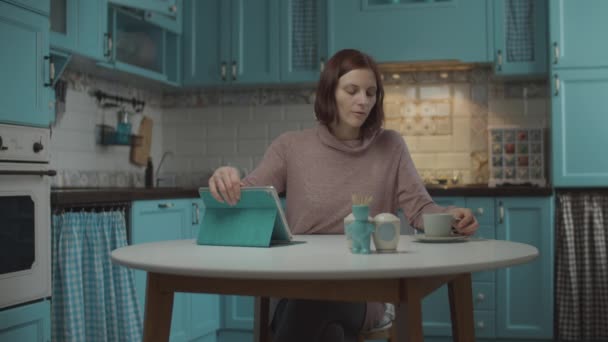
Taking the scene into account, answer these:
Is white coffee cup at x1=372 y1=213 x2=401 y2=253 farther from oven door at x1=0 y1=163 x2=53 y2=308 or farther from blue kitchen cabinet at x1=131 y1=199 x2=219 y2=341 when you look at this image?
blue kitchen cabinet at x1=131 y1=199 x2=219 y2=341

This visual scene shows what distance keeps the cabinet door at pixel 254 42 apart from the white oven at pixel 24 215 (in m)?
1.86

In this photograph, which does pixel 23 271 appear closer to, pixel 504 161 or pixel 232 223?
pixel 232 223

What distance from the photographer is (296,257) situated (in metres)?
1.50

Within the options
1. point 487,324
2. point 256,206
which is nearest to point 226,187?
point 256,206

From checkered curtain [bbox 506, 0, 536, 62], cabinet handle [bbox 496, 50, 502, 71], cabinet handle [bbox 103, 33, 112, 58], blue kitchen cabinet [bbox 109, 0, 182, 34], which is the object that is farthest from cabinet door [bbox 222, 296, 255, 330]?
checkered curtain [bbox 506, 0, 536, 62]

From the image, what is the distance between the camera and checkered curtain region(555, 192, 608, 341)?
3.85 metres

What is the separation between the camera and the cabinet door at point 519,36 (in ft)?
13.6

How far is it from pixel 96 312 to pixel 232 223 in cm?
147

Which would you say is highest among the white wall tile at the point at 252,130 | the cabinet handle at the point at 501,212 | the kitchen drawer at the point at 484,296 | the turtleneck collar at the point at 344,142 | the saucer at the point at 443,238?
the white wall tile at the point at 252,130

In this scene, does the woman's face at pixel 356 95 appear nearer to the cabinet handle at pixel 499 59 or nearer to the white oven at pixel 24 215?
the white oven at pixel 24 215

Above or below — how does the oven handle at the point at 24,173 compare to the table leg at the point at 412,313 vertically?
above

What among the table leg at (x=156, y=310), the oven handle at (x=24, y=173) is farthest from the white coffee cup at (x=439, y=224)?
the oven handle at (x=24, y=173)

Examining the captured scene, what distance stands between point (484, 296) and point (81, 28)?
2451mm

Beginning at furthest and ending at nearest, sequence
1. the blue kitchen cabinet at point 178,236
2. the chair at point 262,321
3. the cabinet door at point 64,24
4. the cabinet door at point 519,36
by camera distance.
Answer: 1. the cabinet door at point 519,36
2. the blue kitchen cabinet at point 178,236
3. the cabinet door at point 64,24
4. the chair at point 262,321
